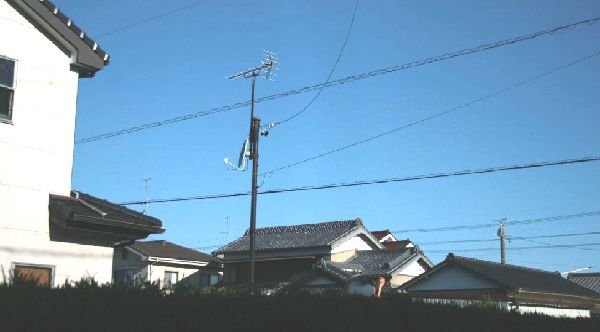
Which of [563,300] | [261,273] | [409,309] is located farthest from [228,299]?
[261,273]

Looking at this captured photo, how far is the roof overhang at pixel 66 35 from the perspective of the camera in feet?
41.9

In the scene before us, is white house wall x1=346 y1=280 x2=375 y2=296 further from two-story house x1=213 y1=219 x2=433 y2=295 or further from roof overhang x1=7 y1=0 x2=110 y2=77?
roof overhang x1=7 y1=0 x2=110 y2=77

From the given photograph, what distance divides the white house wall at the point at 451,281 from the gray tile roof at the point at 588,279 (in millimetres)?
33465

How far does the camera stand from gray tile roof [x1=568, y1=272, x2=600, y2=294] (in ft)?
210

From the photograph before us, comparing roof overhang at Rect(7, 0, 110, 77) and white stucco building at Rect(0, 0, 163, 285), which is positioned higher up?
roof overhang at Rect(7, 0, 110, 77)

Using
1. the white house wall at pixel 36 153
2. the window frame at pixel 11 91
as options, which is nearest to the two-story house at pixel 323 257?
the white house wall at pixel 36 153

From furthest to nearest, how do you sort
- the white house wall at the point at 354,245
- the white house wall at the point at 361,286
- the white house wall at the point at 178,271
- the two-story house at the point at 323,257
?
the white house wall at the point at 354,245 → the two-story house at the point at 323,257 → the white house wall at the point at 178,271 → the white house wall at the point at 361,286

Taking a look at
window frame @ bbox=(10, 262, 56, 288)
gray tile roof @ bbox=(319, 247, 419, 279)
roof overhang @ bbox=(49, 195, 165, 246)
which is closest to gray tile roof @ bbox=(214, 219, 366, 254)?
gray tile roof @ bbox=(319, 247, 419, 279)

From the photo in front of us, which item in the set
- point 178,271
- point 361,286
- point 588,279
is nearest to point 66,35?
point 361,286

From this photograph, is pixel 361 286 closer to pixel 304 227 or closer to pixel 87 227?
pixel 304 227

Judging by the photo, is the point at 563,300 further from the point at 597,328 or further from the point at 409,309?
the point at 409,309

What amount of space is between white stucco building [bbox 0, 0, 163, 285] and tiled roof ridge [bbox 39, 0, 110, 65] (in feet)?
0.07

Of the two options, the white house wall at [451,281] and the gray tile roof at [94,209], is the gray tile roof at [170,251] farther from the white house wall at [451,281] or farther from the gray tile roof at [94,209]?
the gray tile roof at [94,209]

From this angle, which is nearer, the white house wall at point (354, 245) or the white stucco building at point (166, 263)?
the white stucco building at point (166, 263)
